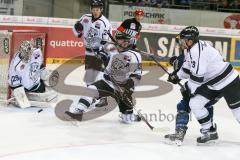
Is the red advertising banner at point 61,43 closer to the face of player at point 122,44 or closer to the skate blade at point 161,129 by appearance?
the face of player at point 122,44

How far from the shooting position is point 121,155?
355 cm

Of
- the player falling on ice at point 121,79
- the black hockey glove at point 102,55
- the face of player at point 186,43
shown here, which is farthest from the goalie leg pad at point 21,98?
the face of player at point 186,43

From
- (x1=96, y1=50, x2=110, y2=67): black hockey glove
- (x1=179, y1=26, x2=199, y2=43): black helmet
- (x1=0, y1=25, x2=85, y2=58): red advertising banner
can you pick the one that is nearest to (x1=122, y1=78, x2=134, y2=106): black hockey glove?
(x1=96, y1=50, x2=110, y2=67): black hockey glove

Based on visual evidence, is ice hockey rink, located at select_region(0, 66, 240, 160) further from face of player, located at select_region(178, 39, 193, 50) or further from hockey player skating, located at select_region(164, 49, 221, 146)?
face of player, located at select_region(178, 39, 193, 50)

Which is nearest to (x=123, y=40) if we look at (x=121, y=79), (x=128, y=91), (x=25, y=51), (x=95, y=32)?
(x=121, y=79)

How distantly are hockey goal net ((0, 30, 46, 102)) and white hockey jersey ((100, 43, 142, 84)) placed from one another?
45.4 inches

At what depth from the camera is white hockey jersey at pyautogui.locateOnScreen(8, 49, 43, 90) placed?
5.14 meters

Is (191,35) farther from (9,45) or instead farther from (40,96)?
(9,45)

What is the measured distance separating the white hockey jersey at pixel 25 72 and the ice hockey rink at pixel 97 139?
0.30 m

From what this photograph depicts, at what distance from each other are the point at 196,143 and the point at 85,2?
16.5ft

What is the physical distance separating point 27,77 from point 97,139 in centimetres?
143

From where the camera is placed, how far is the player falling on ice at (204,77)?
384cm

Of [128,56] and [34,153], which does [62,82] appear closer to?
[128,56]

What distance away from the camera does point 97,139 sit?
405 centimetres
